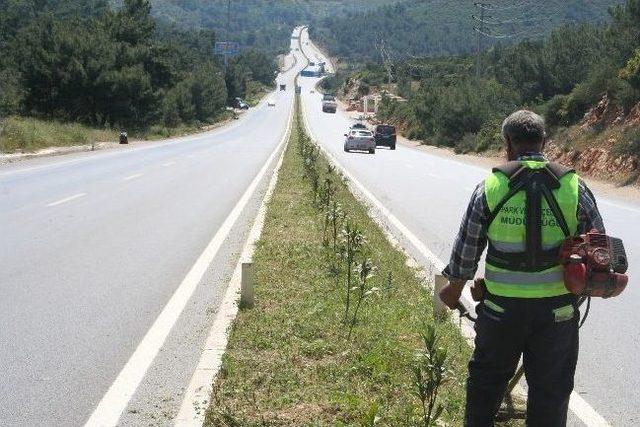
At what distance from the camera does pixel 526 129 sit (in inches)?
155

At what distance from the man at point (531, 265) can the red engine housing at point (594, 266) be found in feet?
0.47

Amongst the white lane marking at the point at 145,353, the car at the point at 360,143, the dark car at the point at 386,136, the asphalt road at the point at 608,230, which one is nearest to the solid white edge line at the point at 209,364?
the white lane marking at the point at 145,353

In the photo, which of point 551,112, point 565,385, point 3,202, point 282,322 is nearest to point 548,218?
point 565,385

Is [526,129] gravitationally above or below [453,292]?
above

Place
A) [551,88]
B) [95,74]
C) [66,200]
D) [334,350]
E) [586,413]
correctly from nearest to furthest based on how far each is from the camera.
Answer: [586,413], [334,350], [66,200], [551,88], [95,74]

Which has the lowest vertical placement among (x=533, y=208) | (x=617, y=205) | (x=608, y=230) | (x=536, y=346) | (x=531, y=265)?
(x=617, y=205)

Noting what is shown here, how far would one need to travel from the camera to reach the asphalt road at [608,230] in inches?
236

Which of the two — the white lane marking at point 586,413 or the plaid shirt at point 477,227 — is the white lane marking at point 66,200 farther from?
the plaid shirt at point 477,227

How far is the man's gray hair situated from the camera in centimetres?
393

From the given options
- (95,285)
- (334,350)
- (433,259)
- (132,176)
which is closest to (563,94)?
(132,176)

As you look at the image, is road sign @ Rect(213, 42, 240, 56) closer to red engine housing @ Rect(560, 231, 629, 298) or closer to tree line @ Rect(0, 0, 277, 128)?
tree line @ Rect(0, 0, 277, 128)

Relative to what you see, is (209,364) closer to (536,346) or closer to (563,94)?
(536,346)

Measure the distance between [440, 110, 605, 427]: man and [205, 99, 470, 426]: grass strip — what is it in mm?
598

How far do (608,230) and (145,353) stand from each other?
34.6 ft
